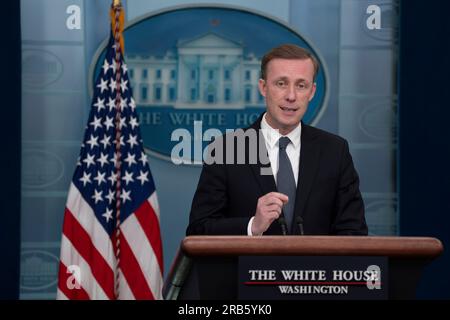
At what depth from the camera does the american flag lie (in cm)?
478

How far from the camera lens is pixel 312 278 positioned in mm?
2008

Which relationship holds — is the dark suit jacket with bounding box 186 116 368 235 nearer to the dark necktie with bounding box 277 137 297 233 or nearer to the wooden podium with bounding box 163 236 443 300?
the dark necktie with bounding box 277 137 297 233

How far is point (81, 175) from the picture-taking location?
484 centimetres

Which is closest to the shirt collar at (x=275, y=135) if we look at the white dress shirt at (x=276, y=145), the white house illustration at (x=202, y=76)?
the white dress shirt at (x=276, y=145)

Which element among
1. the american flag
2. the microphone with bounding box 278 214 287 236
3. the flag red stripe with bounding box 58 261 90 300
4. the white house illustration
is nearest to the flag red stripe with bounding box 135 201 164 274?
the american flag

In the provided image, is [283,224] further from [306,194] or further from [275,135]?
[275,135]

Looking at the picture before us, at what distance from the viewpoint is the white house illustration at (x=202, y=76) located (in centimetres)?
529

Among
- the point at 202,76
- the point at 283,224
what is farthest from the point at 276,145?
the point at 202,76

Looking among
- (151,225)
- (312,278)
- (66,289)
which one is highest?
(312,278)

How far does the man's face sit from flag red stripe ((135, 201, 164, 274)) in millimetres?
2241

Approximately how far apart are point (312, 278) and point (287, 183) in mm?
667

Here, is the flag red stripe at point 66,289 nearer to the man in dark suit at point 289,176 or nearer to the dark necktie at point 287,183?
the man in dark suit at point 289,176

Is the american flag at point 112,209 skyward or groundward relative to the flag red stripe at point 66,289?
skyward

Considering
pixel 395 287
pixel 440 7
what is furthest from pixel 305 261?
pixel 440 7
